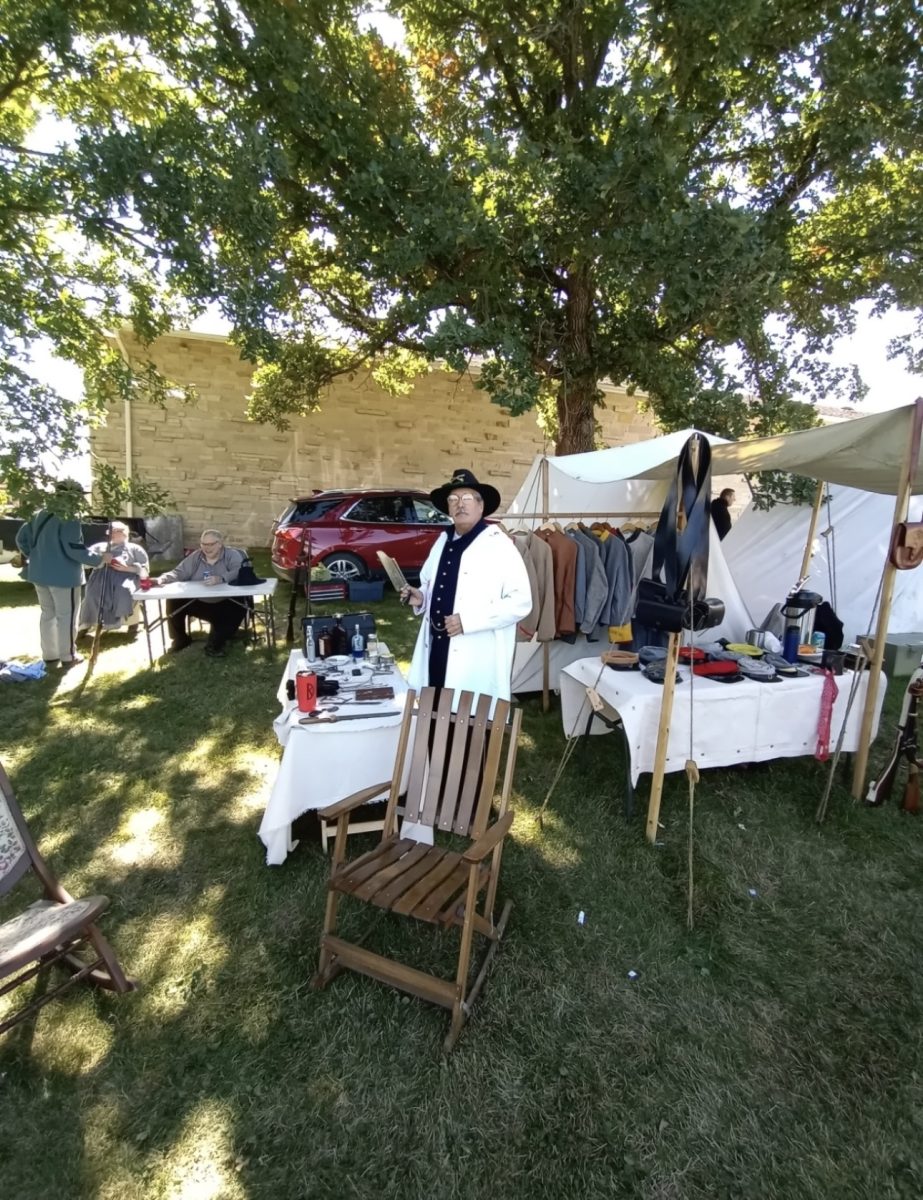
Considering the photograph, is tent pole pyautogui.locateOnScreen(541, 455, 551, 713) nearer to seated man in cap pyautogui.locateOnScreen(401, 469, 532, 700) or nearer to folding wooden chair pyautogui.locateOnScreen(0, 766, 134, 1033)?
seated man in cap pyautogui.locateOnScreen(401, 469, 532, 700)

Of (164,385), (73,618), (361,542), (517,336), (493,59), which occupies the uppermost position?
(493,59)

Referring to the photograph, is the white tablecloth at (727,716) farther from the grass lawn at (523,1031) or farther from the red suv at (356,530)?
the red suv at (356,530)

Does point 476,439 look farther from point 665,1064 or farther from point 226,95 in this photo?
point 665,1064

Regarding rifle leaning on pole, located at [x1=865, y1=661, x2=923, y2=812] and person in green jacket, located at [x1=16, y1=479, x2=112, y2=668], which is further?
person in green jacket, located at [x1=16, y1=479, x2=112, y2=668]

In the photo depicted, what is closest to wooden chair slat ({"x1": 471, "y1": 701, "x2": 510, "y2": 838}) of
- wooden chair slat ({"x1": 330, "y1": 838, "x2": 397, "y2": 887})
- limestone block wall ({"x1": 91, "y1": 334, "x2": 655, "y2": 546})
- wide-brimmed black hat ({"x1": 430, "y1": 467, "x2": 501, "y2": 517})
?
wooden chair slat ({"x1": 330, "y1": 838, "x2": 397, "y2": 887})

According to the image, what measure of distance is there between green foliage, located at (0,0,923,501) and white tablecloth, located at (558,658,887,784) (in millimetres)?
4019

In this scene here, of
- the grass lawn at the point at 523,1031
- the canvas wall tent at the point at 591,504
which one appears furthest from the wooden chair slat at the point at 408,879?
the canvas wall tent at the point at 591,504

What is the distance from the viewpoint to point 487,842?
2143 millimetres

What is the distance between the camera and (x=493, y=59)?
20.7ft

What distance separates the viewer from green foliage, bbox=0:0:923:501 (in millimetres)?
4910

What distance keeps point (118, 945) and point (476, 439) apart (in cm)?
1247

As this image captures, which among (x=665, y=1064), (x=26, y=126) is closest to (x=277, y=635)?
(x=665, y=1064)

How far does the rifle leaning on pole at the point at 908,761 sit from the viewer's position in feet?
11.8

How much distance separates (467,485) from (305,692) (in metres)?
1.45
